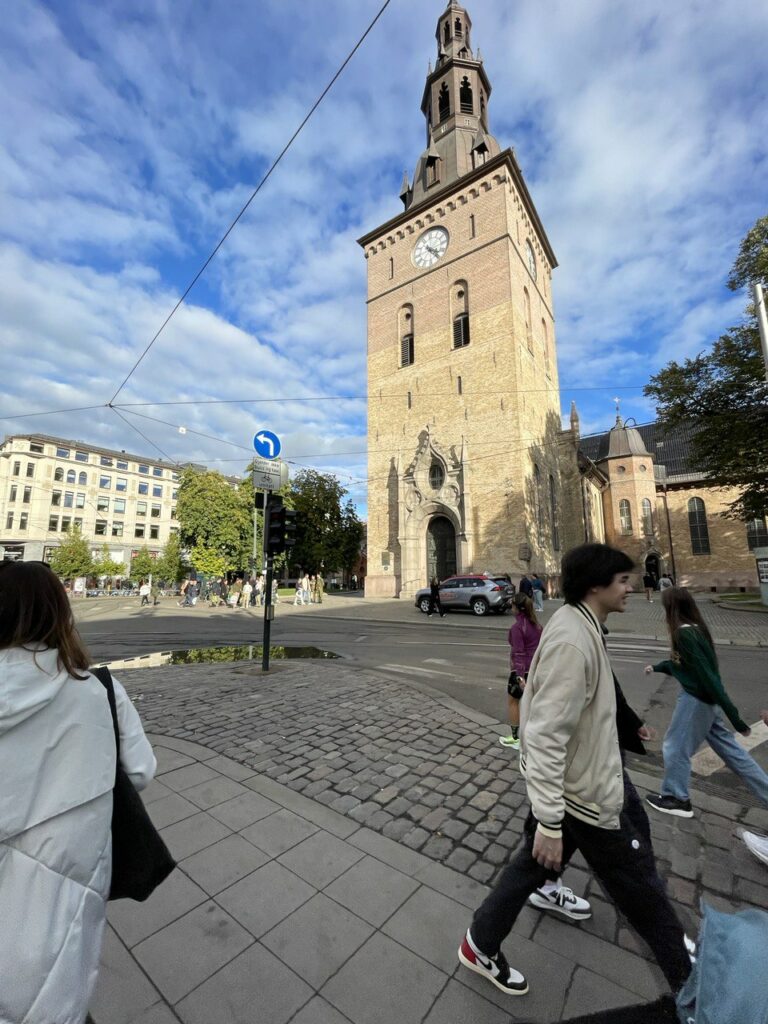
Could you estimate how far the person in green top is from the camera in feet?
10.3

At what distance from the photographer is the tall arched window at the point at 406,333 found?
94.6 ft

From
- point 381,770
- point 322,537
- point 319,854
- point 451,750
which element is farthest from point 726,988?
point 322,537

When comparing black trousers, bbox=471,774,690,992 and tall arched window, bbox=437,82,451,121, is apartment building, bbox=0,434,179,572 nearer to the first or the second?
tall arched window, bbox=437,82,451,121

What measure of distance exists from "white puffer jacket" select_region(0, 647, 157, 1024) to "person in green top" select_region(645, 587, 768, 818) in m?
3.48

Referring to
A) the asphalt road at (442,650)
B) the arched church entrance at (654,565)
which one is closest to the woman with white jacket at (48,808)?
the asphalt road at (442,650)

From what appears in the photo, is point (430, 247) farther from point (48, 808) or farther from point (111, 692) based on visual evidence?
point (48, 808)

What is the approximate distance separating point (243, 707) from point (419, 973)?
163 inches

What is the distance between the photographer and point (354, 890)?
2441mm

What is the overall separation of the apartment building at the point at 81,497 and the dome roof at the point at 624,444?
54.3m

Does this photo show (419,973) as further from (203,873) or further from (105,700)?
(105,700)

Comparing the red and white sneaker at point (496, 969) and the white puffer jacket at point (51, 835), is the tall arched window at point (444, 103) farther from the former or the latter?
the red and white sneaker at point (496, 969)

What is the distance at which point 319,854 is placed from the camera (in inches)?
108

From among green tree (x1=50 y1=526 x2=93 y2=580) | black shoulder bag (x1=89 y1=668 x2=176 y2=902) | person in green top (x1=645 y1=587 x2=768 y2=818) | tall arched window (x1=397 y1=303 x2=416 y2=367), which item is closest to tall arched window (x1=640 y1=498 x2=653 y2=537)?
tall arched window (x1=397 y1=303 x2=416 y2=367)

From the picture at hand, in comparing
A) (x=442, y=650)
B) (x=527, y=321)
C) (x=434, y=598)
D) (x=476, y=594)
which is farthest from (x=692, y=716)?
(x=527, y=321)
